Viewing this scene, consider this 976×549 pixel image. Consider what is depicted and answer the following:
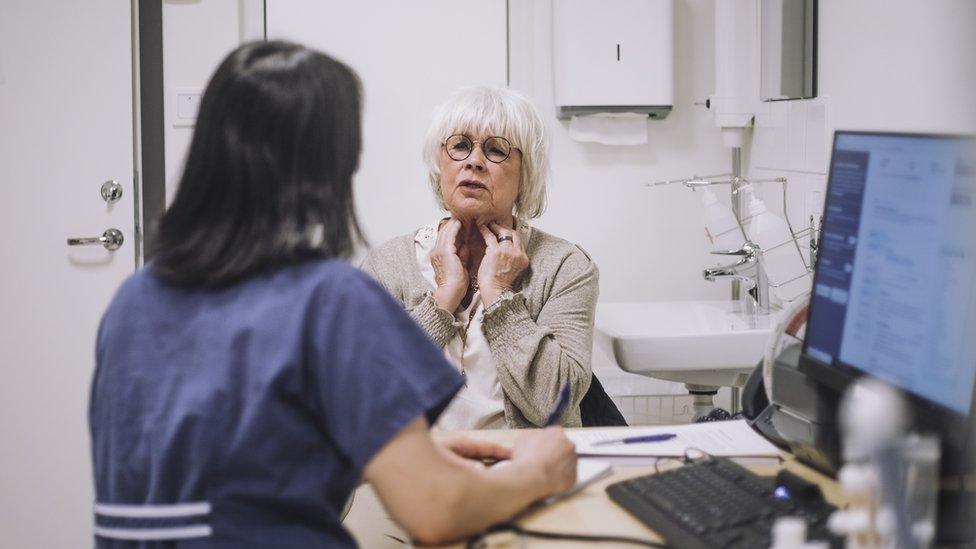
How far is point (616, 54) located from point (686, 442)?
156 centimetres

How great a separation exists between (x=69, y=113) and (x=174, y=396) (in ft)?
6.71

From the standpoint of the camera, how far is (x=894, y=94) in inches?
75.0

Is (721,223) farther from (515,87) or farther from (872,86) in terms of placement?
(515,87)

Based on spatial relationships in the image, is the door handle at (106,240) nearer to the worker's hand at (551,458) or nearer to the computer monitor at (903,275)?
the worker's hand at (551,458)

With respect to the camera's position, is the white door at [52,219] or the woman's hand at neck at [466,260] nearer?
the woman's hand at neck at [466,260]

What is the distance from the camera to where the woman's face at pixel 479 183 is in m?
1.94

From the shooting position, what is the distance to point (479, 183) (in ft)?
6.37

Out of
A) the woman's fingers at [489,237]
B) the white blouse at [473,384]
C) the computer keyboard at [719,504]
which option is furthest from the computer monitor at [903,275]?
the woman's fingers at [489,237]

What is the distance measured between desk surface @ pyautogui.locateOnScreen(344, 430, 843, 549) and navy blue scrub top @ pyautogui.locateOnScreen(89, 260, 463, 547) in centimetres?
17

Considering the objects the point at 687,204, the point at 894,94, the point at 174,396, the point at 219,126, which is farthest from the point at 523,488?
the point at 687,204

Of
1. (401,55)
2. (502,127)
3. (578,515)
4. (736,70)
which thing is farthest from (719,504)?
(401,55)

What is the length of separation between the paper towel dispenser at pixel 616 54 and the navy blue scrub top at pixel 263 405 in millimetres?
1870

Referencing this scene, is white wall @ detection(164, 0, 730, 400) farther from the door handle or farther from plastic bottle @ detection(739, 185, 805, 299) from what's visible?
plastic bottle @ detection(739, 185, 805, 299)

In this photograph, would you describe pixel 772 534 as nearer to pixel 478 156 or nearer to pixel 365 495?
pixel 365 495
